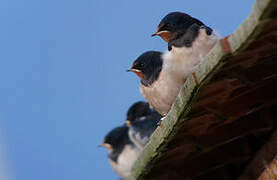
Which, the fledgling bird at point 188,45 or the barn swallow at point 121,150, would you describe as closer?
the fledgling bird at point 188,45

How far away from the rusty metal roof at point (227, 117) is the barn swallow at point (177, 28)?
42 centimetres

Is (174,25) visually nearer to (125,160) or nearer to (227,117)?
Result: (227,117)

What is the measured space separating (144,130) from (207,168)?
1.40 meters

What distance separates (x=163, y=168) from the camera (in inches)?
89.9

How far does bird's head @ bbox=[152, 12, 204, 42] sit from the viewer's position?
2547mm

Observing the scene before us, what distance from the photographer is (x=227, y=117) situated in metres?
2.02

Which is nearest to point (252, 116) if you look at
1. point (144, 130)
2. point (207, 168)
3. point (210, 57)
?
point (207, 168)

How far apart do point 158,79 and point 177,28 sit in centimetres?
20

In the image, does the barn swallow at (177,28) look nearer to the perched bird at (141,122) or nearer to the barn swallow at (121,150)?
the perched bird at (141,122)

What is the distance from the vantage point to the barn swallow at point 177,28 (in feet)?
7.91

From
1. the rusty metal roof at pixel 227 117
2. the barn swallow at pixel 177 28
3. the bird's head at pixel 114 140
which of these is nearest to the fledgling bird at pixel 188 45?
the barn swallow at pixel 177 28

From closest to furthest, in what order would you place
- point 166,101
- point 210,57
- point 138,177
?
point 210,57
point 138,177
point 166,101

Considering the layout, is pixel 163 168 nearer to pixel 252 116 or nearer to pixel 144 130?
pixel 252 116

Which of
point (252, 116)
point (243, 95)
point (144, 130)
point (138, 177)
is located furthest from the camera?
point (144, 130)
